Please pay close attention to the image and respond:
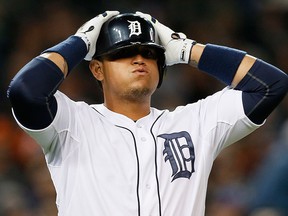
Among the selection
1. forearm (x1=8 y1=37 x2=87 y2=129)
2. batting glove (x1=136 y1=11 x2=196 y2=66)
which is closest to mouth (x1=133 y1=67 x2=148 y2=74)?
batting glove (x1=136 y1=11 x2=196 y2=66)

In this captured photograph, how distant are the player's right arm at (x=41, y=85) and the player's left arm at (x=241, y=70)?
1.51ft

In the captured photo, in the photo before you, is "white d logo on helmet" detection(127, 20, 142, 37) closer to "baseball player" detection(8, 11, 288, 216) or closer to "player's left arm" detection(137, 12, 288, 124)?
"baseball player" detection(8, 11, 288, 216)

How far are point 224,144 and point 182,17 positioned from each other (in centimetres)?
399

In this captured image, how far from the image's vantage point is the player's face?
12.4ft

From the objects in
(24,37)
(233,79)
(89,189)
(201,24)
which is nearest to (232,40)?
(201,24)

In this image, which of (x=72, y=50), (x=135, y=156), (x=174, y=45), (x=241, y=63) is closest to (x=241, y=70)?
(x=241, y=63)

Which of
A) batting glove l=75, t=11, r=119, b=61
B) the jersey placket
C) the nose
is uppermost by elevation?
batting glove l=75, t=11, r=119, b=61

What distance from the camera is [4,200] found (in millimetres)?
5781

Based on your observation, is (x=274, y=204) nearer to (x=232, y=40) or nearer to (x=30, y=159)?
(x=30, y=159)

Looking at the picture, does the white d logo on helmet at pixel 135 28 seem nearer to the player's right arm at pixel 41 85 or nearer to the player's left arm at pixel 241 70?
the player's left arm at pixel 241 70

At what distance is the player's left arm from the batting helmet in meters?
0.08

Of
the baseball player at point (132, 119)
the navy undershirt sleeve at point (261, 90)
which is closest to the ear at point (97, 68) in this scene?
the baseball player at point (132, 119)

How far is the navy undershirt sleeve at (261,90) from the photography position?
3750 mm

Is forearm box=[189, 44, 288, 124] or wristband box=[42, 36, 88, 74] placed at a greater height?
wristband box=[42, 36, 88, 74]
